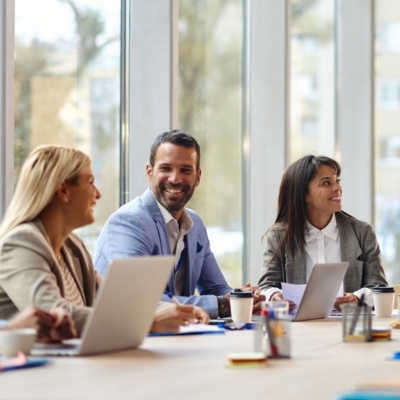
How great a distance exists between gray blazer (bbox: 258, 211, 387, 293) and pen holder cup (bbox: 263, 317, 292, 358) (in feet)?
6.12

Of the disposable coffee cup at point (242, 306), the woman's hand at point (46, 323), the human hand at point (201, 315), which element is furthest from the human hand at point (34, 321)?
the disposable coffee cup at point (242, 306)

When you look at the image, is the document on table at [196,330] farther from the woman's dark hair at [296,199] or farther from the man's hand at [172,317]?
the woman's dark hair at [296,199]

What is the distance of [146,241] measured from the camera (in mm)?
3867

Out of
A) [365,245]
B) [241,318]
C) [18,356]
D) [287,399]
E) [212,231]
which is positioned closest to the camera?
[287,399]

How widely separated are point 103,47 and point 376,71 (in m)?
3.62

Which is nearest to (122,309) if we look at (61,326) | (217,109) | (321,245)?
(61,326)

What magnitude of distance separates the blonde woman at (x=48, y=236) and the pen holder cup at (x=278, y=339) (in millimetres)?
464

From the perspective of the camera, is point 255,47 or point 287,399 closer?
point 287,399

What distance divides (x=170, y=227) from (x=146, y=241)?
0.71 ft

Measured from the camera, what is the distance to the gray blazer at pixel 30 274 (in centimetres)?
266

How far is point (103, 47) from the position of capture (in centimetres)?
486

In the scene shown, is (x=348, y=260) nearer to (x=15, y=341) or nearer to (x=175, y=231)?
(x=175, y=231)

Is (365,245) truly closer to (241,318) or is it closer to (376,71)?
(241,318)

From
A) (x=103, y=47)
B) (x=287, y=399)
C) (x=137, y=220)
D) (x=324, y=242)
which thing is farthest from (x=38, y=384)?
(x=103, y=47)
